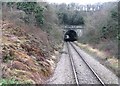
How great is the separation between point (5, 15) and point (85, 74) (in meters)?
11.0

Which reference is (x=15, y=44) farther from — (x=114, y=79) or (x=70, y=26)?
(x=70, y=26)

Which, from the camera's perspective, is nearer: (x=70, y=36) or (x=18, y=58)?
(x=18, y=58)

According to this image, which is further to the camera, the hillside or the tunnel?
the tunnel

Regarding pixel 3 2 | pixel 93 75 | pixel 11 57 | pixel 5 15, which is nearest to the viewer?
pixel 11 57

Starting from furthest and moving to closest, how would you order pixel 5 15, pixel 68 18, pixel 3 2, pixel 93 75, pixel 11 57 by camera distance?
pixel 68 18 → pixel 3 2 → pixel 5 15 → pixel 93 75 → pixel 11 57

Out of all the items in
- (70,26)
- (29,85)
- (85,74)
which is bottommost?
(70,26)

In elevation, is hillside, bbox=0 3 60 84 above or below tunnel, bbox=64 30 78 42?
above

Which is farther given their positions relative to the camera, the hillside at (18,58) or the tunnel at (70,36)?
the tunnel at (70,36)

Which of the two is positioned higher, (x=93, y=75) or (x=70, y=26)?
(x=93, y=75)

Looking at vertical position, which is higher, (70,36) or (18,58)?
(18,58)

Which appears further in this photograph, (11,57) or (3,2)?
(3,2)

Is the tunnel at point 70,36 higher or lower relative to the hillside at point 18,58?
lower

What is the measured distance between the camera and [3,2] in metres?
32.6

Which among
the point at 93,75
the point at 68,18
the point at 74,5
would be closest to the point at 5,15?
the point at 93,75
